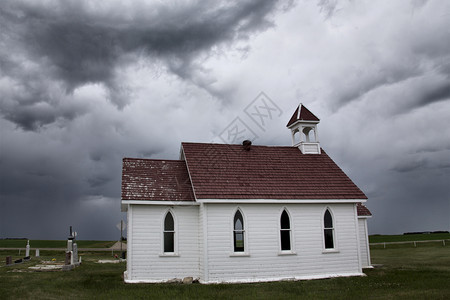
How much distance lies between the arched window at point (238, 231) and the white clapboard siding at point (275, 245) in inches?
12.5

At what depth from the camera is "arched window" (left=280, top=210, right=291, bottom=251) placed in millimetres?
20094

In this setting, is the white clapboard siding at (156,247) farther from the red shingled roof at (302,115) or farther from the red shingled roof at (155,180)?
the red shingled roof at (302,115)

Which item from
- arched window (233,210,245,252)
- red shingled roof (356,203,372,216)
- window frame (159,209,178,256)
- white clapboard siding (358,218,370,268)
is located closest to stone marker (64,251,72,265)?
window frame (159,209,178,256)

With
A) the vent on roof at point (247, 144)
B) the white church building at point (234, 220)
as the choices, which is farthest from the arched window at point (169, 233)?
the vent on roof at point (247, 144)

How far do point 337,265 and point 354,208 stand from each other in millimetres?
3400

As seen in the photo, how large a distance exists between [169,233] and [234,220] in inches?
134

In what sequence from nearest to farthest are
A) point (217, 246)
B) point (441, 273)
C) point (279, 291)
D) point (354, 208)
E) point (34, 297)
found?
point (34, 297) < point (279, 291) < point (217, 246) < point (441, 273) < point (354, 208)

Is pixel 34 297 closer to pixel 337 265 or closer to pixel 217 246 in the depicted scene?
pixel 217 246

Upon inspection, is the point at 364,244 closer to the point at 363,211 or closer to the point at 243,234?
the point at 363,211

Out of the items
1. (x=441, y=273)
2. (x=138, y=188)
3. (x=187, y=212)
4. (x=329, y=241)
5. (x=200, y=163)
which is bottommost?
(x=441, y=273)


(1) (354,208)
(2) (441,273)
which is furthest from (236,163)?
(2) (441,273)

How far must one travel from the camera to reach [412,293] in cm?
1470

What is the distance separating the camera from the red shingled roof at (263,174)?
65.2 feet

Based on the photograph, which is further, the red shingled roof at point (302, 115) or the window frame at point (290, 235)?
the red shingled roof at point (302, 115)
